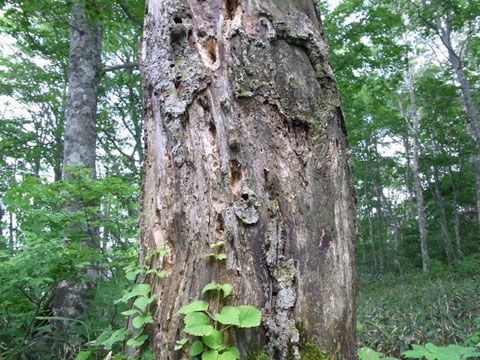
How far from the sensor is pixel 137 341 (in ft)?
5.22

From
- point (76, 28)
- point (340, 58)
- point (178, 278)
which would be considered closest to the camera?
point (178, 278)

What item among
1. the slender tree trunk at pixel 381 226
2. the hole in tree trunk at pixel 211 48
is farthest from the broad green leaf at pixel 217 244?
the slender tree trunk at pixel 381 226

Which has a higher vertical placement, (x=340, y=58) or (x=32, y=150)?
(x=340, y=58)

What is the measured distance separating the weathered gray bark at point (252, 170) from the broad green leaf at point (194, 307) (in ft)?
0.36

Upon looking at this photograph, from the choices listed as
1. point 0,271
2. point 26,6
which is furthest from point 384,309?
point 26,6

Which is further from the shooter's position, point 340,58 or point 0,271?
point 340,58

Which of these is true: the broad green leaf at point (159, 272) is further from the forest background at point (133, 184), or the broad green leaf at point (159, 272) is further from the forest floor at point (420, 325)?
the forest floor at point (420, 325)

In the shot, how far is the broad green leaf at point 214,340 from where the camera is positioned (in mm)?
1367

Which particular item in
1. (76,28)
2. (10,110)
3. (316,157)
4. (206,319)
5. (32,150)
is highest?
(10,110)

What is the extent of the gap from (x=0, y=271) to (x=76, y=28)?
502 centimetres

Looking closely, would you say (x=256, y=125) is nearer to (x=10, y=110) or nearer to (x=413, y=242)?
(x=10, y=110)

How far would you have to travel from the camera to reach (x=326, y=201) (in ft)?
5.54

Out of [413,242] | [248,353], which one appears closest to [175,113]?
[248,353]

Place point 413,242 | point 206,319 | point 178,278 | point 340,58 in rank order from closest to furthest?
point 206,319, point 178,278, point 340,58, point 413,242
